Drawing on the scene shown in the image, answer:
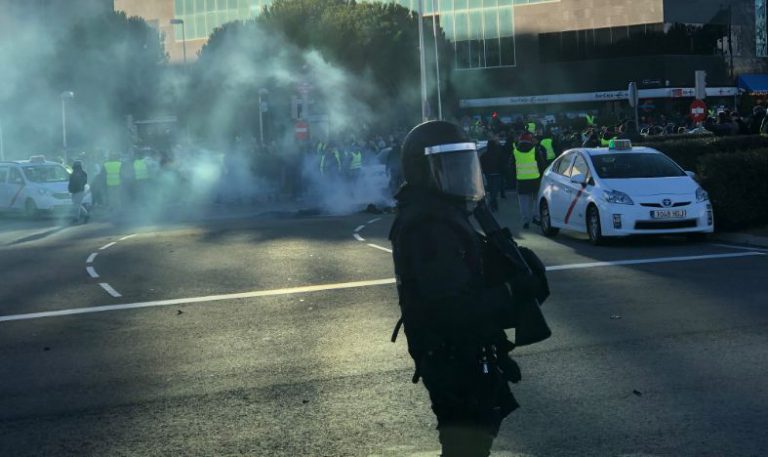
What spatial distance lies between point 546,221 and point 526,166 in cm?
187

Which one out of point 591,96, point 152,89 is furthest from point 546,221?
point 591,96

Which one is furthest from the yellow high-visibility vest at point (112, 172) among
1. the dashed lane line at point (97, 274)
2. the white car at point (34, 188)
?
the dashed lane line at point (97, 274)

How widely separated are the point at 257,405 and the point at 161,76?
180ft

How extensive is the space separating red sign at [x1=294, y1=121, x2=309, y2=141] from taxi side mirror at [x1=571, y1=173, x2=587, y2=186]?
24001 millimetres

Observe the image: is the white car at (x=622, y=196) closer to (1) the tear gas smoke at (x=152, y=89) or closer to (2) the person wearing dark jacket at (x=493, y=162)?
(2) the person wearing dark jacket at (x=493, y=162)

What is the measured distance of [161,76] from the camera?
6019 cm

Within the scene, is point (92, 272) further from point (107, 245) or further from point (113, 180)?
point (113, 180)

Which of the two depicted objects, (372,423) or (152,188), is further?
(152,188)

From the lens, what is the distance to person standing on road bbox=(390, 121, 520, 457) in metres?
4.02

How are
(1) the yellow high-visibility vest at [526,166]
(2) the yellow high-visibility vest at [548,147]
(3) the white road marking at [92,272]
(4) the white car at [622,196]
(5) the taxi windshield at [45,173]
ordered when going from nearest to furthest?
(3) the white road marking at [92,272]
(4) the white car at [622,196]
(1) the yellow high-visibility vest at [526,166]
(2) the yellow high-visibility vest at [548,147]
(5) the taxi windshield at [45,173]

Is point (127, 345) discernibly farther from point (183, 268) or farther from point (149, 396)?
point (183, 268)

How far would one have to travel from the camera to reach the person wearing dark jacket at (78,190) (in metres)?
28.9

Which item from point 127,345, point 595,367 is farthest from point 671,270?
point 127,345

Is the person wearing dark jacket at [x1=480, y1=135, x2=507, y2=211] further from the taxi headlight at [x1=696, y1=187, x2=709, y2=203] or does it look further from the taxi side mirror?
the taxi headlight at [x1=696, y1=187, x2=709, y2=203]
